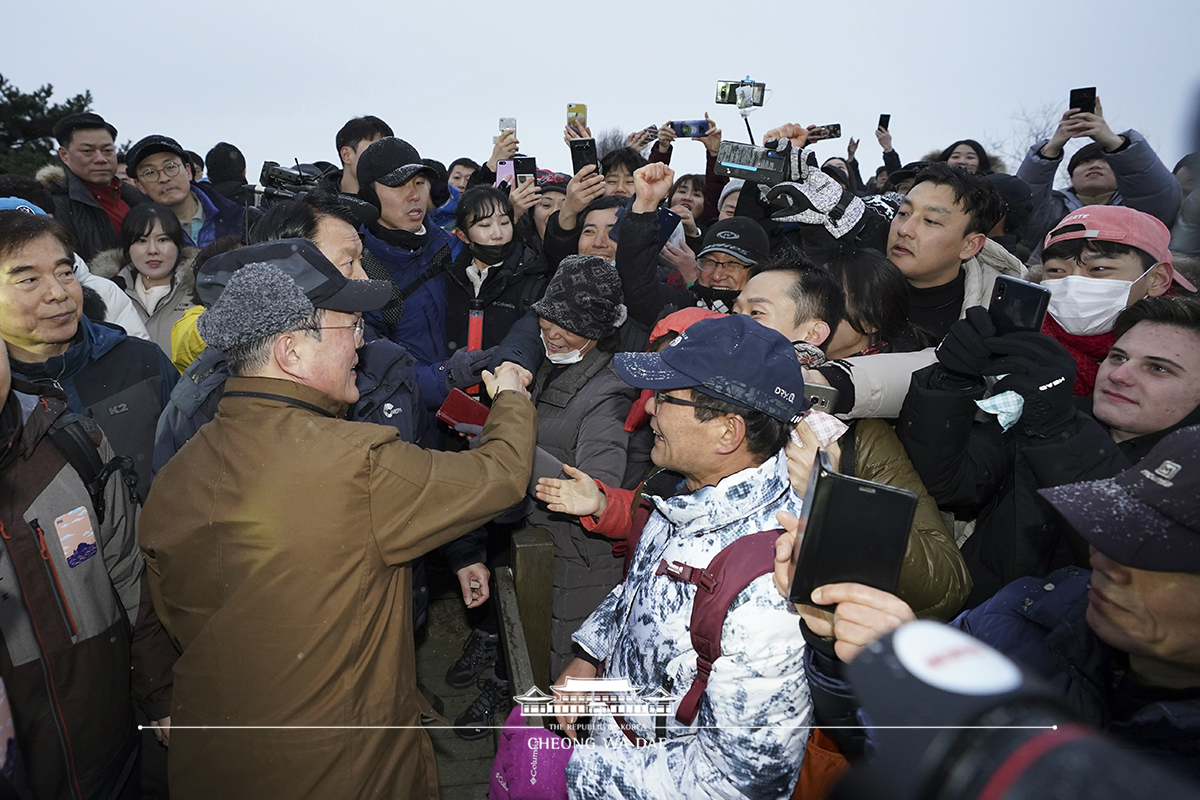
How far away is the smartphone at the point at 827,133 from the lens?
5.29 m

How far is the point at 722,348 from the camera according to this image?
1.93 metres

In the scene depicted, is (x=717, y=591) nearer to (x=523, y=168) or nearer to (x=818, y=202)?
(x=818, y=202)

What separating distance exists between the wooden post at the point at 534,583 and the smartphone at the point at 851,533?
1.86 meters

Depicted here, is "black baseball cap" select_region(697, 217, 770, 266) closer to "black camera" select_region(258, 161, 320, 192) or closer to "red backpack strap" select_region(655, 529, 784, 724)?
"red backpack strap" select_region(655, 529, 784, 724)

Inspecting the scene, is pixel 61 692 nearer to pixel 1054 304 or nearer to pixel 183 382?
pixel 183 382

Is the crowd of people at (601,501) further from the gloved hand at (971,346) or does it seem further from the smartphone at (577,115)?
the smartphone at (577,115)

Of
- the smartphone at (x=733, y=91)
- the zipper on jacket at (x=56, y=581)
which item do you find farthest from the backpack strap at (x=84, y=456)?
the smartphone at (x=733, y=91)

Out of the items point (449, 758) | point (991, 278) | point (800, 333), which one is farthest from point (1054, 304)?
point (449, 758)

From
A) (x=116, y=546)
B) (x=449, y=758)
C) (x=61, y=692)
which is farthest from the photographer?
(x=449, y=758)

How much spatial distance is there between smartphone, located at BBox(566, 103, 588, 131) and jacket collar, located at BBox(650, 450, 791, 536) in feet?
13.6

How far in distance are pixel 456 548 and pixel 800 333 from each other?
1815mm

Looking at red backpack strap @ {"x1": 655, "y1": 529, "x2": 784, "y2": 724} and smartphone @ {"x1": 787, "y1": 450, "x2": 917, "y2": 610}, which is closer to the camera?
smartphone @ {"x1": 787, "y1": 450, "x2": 917, "y2": 610}

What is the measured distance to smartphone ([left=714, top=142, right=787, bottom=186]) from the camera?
156 inches

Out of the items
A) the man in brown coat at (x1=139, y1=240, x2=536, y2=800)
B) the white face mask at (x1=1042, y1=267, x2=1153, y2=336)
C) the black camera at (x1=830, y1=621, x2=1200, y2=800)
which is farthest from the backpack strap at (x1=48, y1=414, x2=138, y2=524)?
the white face mask at (x1=1042, y1=267, x2=1153, y2=336)
